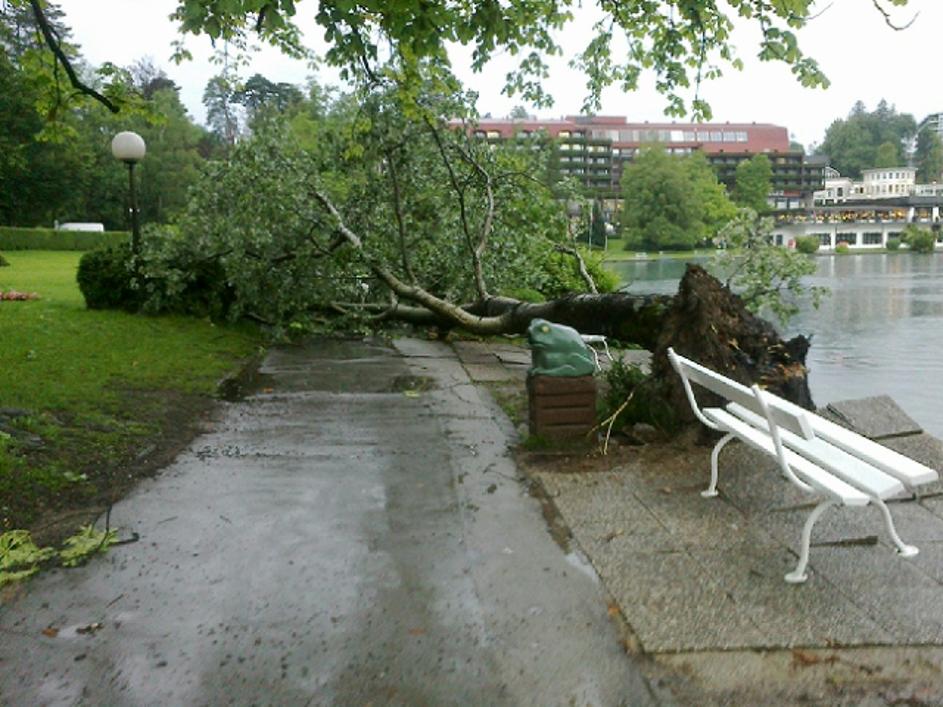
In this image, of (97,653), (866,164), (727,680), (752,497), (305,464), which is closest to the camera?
(727,680)

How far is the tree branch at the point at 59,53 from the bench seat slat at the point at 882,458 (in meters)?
6.41

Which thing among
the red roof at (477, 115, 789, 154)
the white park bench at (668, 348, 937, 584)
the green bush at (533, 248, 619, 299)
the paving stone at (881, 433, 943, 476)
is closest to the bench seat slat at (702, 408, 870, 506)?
the white park bench at (668, 348, 937, 584)

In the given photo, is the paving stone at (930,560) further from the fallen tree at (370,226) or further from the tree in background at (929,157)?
the tree in background at (929,157)

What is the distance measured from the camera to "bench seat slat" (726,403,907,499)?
350 cm

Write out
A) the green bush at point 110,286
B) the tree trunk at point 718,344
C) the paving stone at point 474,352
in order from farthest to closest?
the green bush at point 110,286 < the paving stone at point 474,352 < the tree trunk at point 718,344

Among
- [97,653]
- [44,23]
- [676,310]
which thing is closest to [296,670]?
[97,653]

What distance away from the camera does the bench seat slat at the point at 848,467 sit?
11.5 ft

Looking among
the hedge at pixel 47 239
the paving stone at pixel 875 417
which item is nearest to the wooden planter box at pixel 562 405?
the paving stone at pixel 875 417

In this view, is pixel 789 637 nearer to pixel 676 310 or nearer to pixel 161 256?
pixel 676 310

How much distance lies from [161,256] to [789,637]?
11.5m

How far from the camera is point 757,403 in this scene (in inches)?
156

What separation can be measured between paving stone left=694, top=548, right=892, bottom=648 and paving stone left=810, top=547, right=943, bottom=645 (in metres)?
0.06

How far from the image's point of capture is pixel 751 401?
4125 millimetres

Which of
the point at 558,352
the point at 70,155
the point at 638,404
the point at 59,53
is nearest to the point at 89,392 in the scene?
the point at 59,53
